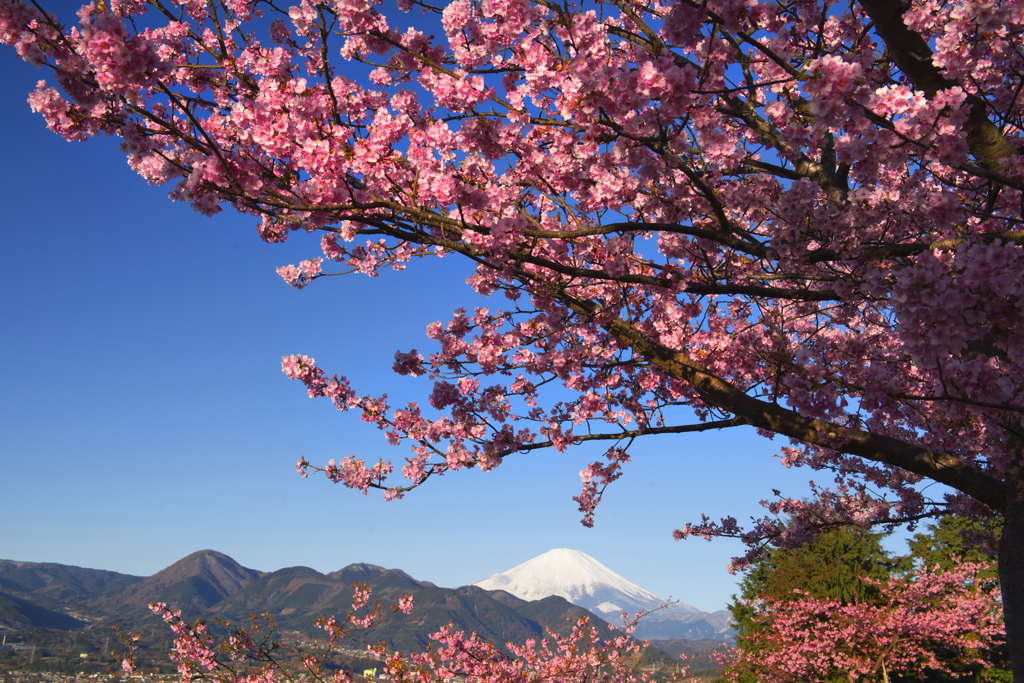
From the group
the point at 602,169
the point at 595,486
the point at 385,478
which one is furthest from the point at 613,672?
the point at 602,169

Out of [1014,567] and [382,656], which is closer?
[1014,567]

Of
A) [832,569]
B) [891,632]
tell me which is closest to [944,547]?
[832,569]

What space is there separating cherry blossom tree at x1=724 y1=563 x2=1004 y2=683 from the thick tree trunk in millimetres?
15915

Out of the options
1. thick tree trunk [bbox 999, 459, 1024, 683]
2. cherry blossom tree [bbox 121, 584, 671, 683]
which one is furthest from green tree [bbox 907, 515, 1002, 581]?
thick tree trunk [bbox 999, 459, 1024, 683]

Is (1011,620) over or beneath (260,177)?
beneath

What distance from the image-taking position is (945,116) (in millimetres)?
3406

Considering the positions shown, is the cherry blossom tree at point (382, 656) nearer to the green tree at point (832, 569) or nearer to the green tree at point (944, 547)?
the green tree at point (832, 569)

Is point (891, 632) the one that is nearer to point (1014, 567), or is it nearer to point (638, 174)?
point (1014, 567)

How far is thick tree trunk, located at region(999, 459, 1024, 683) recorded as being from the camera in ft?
16.2

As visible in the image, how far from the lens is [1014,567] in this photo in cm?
505

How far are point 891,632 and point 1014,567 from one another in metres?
17.4

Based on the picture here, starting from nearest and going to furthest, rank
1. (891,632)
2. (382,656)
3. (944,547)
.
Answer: (382,656) < (891,632) < (944,547)

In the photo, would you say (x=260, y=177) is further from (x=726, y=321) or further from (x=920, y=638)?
(x=920, y=638)

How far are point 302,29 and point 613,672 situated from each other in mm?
14668
